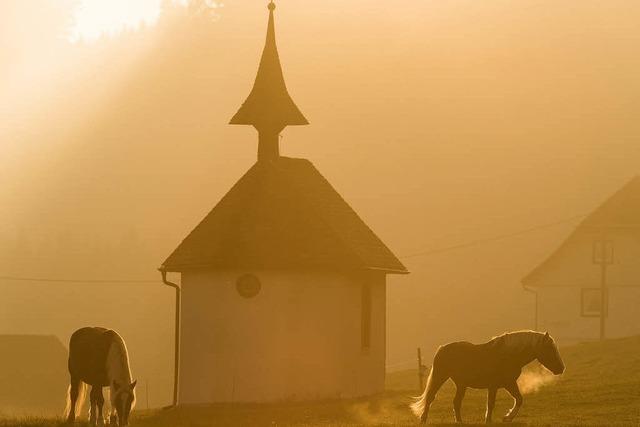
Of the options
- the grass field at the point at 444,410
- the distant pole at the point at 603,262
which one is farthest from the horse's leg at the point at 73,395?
the distant pole at the point at 603,262

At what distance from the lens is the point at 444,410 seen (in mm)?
Answer: 40812

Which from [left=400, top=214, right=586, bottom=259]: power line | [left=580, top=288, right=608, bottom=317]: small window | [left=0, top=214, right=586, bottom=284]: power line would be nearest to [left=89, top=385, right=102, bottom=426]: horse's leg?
[left=580, top=288, right=608, bottom=317]: small window

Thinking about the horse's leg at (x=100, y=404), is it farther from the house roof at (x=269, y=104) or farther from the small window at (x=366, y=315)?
the house roof at (x=269, y=104)

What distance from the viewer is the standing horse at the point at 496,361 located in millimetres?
31125

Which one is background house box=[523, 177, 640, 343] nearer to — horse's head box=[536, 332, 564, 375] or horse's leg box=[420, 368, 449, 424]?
horse's leg box=[420, 368, 449, 424]

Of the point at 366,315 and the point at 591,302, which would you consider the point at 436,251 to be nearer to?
the point at 591,302

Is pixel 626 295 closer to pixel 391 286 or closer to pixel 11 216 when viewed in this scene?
pixel 391 286

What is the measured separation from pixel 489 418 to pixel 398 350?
143574 millimetres

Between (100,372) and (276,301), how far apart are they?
14.4 m

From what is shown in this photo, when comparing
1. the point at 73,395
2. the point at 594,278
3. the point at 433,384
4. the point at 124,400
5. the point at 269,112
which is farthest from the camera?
the point at 594,278

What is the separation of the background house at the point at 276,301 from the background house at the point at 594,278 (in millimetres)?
43392

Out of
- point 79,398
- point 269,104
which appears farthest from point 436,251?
point 79,398

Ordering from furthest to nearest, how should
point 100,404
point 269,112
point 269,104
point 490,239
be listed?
point 490,239
point 269,104
point 269,112
point 100,404

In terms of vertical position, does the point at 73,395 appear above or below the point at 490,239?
below
